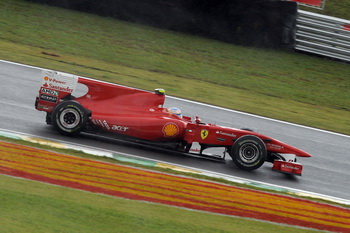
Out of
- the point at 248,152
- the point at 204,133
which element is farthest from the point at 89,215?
the point at 248,152

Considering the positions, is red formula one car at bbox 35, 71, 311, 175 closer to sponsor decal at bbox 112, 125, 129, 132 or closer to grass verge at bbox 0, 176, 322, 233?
sponsor decal at bbox 112, 125, 129, 132

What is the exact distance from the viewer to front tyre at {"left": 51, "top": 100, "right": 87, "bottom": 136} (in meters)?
10.4

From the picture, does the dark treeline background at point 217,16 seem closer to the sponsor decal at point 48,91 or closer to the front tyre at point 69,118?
the sponsor decal at point 48,91

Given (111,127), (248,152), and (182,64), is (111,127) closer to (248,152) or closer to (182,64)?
(248,152)

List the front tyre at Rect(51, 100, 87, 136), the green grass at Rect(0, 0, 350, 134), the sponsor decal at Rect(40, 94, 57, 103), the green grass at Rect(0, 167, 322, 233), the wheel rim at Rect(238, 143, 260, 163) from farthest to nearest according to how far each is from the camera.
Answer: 1. the green grass at Rect(0, 0, 350, 134)
2. the sponsor decal at Rect(40, 94, 57, 103)
3. the wheel rim at Rect(238, 143, 260, 163)
4. the front tyre at Rect(51, 100, 87, 136)
5. the green grass at Rect(0, 167, 322, 233)

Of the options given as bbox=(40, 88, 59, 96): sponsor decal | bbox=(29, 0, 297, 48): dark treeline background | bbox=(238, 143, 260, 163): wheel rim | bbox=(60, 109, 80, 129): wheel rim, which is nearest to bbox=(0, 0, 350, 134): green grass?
bbox=(29, 0, 297, 48): dark treeline background

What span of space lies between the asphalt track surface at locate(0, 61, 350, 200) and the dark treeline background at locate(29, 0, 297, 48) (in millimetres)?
5287

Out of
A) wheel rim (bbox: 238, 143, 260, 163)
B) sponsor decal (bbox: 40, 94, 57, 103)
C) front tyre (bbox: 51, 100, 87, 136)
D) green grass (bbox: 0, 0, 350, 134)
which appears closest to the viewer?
front tyre (bbox: 51, 100, 87, 136)

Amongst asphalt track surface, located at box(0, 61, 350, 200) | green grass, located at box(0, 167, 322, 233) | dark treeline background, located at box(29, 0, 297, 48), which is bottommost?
green grass, located at box(0, 167, 322, 233)

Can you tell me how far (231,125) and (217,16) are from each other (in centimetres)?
664

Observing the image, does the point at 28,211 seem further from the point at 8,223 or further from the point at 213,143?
the point at 213,143

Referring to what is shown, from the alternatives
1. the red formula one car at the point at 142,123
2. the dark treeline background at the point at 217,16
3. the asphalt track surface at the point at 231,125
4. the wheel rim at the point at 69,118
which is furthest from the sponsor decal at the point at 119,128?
the dark treeline background at the point at 217,16

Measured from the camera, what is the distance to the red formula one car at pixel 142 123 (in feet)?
34.4

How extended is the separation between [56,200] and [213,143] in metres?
3.90
